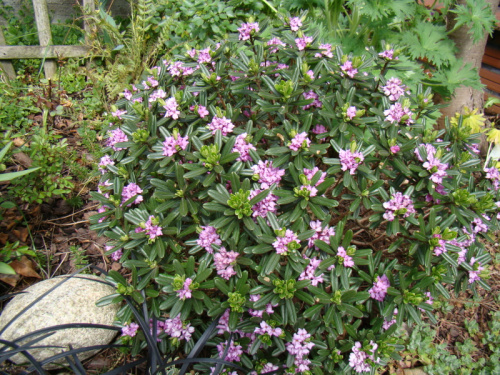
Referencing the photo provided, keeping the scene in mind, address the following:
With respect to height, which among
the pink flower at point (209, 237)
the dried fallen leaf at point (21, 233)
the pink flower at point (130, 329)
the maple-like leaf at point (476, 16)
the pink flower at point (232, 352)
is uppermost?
the maple-like leaf at point (476, 16)

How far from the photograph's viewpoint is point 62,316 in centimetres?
196

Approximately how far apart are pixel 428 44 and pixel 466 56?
2.28 feet

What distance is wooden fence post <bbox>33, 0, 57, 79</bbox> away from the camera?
11.3 ft

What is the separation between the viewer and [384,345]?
5.36ft

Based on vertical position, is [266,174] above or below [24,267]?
above

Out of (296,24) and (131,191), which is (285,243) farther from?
(296,24)

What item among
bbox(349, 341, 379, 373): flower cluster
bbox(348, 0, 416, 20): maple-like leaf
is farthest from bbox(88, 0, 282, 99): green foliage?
bbox(349, 341, 379, 373): flower cluster

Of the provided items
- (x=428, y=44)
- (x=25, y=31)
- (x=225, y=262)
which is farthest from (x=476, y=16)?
(x=25, y=31)

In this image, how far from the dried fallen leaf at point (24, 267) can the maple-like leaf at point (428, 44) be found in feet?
10.1

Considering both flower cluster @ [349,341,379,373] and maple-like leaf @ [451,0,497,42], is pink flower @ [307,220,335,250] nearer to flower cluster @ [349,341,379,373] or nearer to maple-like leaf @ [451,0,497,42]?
flower cluster @ [349,341,379,373]

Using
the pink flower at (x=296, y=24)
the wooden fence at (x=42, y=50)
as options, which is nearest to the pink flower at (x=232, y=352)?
the pink flower at (x=296, y=24)

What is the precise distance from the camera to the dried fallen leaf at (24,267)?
229cm

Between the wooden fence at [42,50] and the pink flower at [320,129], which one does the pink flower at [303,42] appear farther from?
the wooden fence at [42,50]

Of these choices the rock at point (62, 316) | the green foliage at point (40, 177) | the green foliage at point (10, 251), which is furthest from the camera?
the green foliage at point (40, 177)
